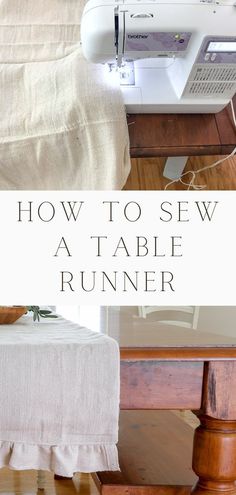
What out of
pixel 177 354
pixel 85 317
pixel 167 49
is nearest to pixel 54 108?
pixel 167 49

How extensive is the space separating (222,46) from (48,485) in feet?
4.62

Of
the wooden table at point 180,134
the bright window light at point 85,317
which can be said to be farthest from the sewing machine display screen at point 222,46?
the bright window light at point 85,317

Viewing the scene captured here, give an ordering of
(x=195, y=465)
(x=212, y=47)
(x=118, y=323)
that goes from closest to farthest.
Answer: (x=195, y=465), (x=118, y=323), (x=212, y=47)

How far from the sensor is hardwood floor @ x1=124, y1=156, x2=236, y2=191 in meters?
3.28

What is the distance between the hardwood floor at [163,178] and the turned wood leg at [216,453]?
2.08m

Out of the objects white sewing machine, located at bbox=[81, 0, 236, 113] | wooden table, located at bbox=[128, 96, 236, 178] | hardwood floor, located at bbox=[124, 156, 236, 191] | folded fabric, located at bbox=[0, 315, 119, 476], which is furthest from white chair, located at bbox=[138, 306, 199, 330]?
folded fabric, located at bbox=[0, 315, 119, 476]

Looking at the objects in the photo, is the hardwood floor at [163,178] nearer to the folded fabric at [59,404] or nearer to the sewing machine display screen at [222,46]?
the sewing machine display screen at [222,46]

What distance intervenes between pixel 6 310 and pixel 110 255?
1401 millimetres

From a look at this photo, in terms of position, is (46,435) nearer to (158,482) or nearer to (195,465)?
(195,465)

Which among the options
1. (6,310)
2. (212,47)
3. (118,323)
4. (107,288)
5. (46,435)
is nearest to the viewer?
(46,435)

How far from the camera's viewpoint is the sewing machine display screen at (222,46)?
2146mm

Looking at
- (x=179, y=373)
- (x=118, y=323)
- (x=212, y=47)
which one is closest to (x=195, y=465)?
(x=179, y=373)

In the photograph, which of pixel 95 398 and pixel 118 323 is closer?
pixel 95 398

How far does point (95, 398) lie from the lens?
1149 millimetres
